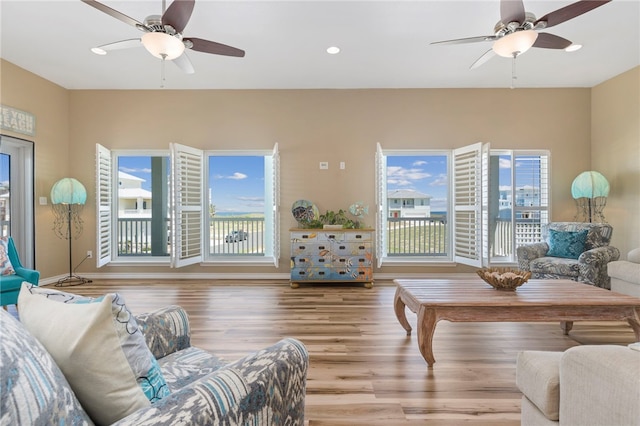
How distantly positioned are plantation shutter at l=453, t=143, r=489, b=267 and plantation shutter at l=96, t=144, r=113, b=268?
5.42m

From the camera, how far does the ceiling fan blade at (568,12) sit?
7.74 ft

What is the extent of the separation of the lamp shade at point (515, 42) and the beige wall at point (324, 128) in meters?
2.40

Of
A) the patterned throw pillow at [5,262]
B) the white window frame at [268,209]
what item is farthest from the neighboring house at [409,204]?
the patterned throw pillow at [5,262]

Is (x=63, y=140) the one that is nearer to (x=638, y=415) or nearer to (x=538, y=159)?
(x=638, y=415)

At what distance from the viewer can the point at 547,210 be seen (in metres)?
5.20

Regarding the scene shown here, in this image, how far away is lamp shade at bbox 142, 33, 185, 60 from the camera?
267cm

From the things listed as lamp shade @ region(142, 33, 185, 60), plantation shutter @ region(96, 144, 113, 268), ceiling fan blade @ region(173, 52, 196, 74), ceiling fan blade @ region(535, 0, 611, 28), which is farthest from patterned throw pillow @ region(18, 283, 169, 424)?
plantation shutter @ region(96, 144, 113, 268)

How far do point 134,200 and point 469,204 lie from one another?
20.3ft

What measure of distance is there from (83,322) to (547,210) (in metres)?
6.12

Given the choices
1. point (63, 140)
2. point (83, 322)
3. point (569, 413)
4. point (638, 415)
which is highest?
point (63, 140)

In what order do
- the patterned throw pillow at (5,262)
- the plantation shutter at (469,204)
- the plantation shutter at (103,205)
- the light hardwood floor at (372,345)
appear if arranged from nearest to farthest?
the light hardwood floor at (372,345) < the patterned throw pillow at (5,262) < the plantation shutter at (469,204) < the plantation shutter at (103,205)

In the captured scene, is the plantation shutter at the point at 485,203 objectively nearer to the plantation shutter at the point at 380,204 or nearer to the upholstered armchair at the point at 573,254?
the upholstered armchair at the point at 573,254

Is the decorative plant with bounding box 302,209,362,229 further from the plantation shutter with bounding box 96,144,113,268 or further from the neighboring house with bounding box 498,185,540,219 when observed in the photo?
the plantation shutter with bounding box 96,144,113,268

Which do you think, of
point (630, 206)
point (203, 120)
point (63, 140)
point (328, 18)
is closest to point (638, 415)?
point (328, 18)
